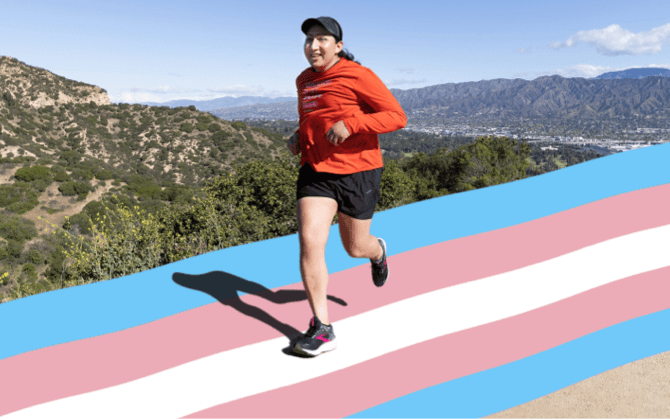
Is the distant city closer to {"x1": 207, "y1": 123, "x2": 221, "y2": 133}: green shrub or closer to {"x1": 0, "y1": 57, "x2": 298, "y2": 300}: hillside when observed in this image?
{"x1": 207, "y1": 123, "x2": 221, "y2": 133}: green shrub

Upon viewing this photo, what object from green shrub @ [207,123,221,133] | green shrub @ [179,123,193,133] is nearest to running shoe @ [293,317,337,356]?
green shrub @ [207,123,221,133]

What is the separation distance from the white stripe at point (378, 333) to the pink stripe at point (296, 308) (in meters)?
0.08

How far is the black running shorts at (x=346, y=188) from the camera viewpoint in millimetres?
2080

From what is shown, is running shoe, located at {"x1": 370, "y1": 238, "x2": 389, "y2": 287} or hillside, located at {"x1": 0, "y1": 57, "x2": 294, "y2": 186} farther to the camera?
hillside, located at {"x1": 0, "y1": 57, "x2": 294, "y2": 186}

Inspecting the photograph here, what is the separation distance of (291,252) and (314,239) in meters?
1.42

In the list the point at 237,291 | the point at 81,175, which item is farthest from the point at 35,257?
the point at 237,291

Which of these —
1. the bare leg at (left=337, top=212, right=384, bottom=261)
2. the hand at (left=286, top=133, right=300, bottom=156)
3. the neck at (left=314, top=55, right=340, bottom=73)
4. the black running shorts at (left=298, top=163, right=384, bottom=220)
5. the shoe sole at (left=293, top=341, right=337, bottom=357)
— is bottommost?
the shoe sole at (left=293, top=341, right=337, bottom=357)

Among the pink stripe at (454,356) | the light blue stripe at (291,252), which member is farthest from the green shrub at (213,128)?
the pink stripe at (454,356)

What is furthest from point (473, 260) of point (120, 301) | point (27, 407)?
point (27, 407)

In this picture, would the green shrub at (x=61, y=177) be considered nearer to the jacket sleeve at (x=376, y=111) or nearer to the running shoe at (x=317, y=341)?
the running shoe at (x=317, y=341)

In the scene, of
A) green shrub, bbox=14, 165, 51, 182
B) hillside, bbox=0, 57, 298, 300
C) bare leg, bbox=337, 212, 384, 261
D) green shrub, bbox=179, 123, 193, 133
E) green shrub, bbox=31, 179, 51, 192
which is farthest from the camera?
green shrub, bbox=179, 123, 193, 133

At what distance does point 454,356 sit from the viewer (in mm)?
2062

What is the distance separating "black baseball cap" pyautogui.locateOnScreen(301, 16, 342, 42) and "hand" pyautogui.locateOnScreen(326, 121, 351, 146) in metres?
0.46

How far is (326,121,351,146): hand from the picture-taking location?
6.21ft
